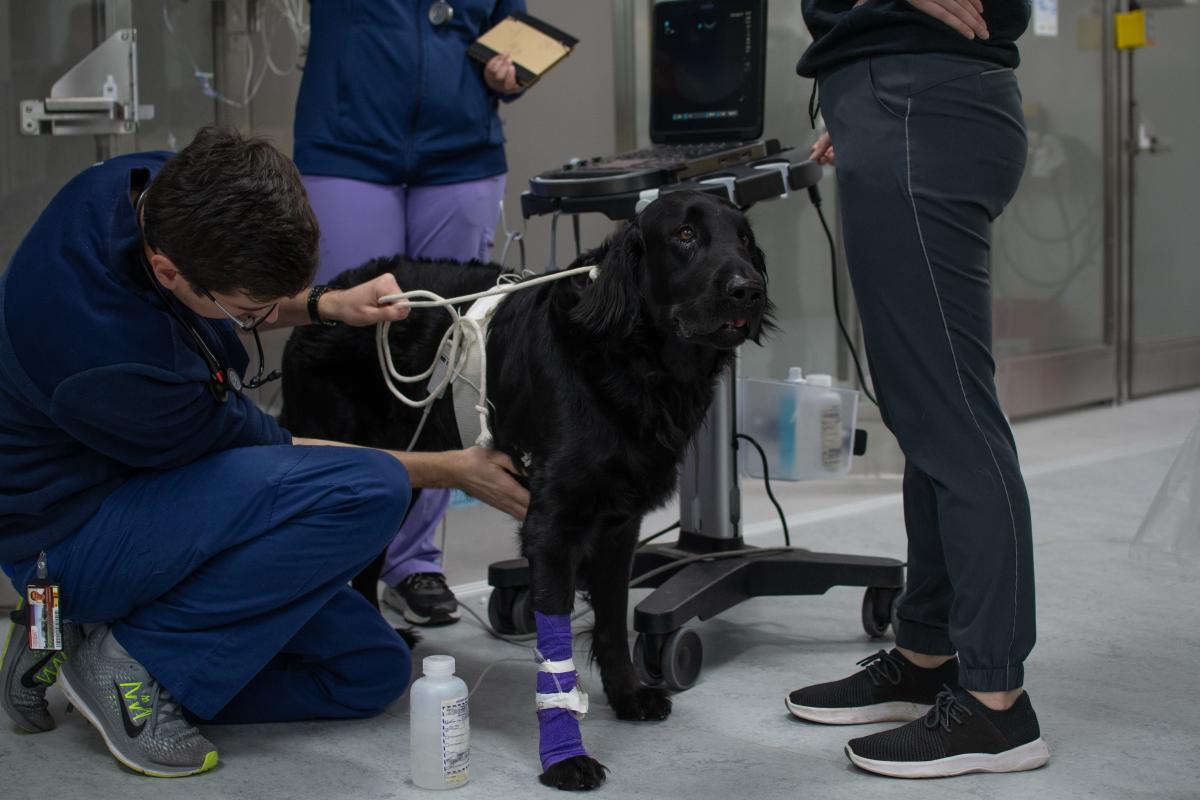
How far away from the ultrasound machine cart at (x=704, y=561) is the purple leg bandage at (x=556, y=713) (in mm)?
396

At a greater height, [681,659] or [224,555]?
[224,555]

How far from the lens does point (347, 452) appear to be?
2.00 m

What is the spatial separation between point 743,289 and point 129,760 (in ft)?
3.74

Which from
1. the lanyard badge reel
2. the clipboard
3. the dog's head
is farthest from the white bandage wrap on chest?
the clipboard

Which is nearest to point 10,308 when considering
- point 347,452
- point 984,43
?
point 347,452

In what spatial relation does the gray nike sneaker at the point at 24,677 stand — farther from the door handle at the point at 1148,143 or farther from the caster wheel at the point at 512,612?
the door handle at the point at 1148,143

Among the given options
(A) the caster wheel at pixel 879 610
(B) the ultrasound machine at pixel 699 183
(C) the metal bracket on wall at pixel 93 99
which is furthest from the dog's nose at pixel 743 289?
(C) the metal bracket on wall at pixel 93 99

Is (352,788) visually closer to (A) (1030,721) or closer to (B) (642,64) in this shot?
(A) (1030,721)

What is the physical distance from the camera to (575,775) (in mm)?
1831

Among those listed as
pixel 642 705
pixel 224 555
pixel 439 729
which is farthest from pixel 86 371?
pixel 642 705

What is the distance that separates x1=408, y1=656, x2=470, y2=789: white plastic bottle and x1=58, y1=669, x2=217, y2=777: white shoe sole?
1.06ft

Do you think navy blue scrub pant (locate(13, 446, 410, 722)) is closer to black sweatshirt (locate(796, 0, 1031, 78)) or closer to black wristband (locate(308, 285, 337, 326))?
black wristband (locate(308, 285, 337, 326))

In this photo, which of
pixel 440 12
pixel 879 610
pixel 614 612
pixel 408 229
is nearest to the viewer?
pixel 614 612

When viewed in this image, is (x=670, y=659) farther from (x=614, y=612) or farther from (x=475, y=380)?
(x=475, y=380)
